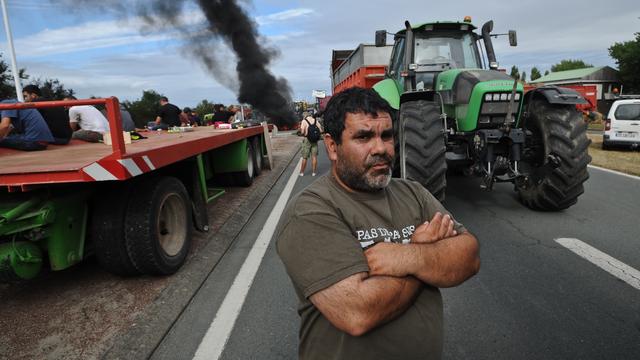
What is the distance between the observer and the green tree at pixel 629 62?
58219 mm

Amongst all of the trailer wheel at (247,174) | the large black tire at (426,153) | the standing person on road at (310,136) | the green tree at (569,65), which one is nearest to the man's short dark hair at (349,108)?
the large black tire at (426,153)

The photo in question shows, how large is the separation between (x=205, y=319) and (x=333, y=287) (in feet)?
7.63

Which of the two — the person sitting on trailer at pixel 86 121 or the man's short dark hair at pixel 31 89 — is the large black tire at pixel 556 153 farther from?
the man's short dark hair at pixel 31 89

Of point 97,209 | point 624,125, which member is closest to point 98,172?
point 97,209

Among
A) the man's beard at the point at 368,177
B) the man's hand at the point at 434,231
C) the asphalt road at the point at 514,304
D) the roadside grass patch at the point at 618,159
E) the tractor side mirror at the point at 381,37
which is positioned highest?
the tractor side mirror at the point at 381,37

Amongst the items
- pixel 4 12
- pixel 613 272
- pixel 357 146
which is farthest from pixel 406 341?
pixel 4 12

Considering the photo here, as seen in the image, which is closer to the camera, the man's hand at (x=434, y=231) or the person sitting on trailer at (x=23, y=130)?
the man's hand at (x=434, y=231)

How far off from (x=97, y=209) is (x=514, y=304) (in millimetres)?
3724

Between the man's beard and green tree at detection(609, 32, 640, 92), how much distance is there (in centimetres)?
7075

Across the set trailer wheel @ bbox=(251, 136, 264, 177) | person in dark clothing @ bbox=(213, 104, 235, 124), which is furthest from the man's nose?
person in dark clothing @ bbox=(213, 104, 235, 124)

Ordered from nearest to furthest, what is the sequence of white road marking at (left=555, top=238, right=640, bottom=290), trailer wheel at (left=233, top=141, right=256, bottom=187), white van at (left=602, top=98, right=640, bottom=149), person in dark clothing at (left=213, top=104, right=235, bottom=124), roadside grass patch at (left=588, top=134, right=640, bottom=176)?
white road marking at (left=555, top=238, right=640, bottom=290), trailer wheel at (left=233, top=141, right=256, bottom=187), roadside grass patch at (left=588, top=134, right=640, bottom=176), white van at (left=602, top=98, right=640, bottom=149), person in dark clothing at (left=213, top=104, right=235, bottom=124)

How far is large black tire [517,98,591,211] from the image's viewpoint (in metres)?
5.83

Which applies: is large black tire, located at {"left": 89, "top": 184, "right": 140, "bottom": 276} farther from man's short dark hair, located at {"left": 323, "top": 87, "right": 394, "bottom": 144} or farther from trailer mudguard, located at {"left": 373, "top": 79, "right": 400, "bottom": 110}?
trailer mudguard, located at {"left": 373, "top": 79, "right": 400, "bottom": 110}

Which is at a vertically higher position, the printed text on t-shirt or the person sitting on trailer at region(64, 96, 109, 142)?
the person sitting on trailer at region(64, 96, 109, 142)
